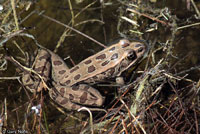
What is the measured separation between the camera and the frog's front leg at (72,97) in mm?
5605

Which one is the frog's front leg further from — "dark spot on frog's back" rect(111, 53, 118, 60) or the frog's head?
the frog's head

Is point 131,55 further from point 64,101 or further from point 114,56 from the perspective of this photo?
point 64,101

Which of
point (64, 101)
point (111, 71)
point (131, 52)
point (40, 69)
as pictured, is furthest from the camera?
point (111, 71)

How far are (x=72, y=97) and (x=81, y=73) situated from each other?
59cm

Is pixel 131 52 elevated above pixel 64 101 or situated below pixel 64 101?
above

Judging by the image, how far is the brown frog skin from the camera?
5.62 meters

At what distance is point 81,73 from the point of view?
18.7 feet

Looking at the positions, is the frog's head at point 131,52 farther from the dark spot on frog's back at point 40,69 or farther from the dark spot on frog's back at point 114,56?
the dark spot on frog's back at point 40,69

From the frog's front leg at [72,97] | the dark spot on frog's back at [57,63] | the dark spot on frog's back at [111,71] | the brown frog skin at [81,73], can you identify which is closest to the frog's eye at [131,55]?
the brown frog skin at [81,73]

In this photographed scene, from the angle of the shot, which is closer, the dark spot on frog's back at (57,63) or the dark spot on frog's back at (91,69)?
the dark spot on frog's back at (91,69)

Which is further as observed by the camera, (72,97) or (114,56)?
(114,56)

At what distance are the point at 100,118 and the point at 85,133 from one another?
465mm

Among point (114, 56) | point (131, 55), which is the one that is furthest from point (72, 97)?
point (131, 55)

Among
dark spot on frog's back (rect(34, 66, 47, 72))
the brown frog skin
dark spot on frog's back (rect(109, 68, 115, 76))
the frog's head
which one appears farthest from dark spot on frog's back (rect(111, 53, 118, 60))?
dark spot on frog's back (rect(34, 66, 47, 72))
